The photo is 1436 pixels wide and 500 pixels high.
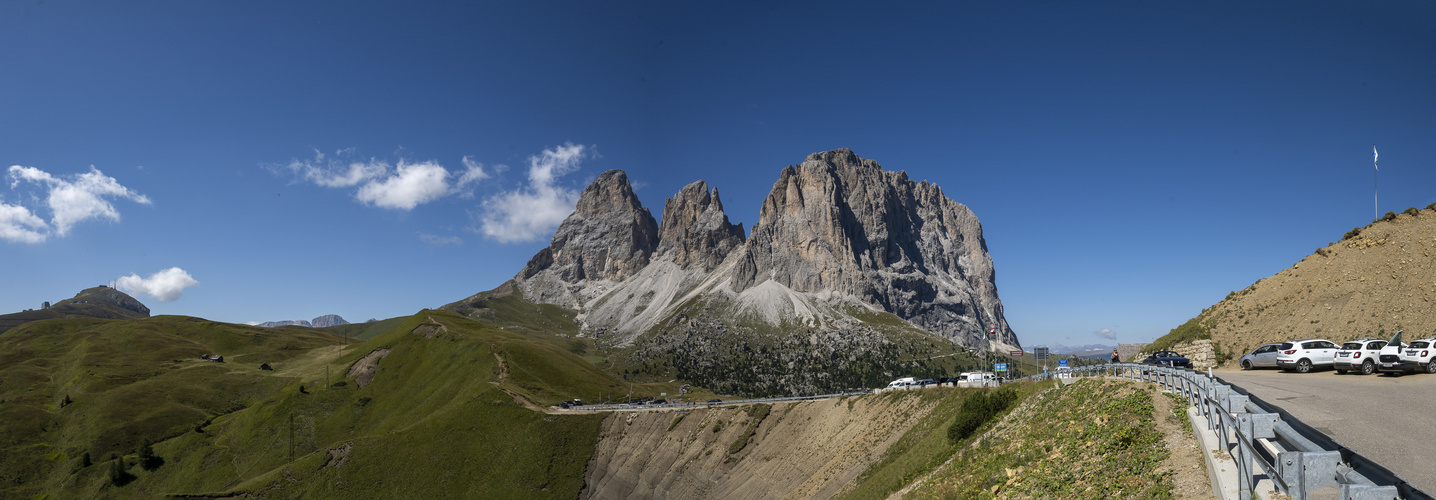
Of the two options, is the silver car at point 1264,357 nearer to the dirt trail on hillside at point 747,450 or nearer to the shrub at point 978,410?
the shrub at point 978,410

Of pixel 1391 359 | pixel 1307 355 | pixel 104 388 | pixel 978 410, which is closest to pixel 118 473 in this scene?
pixel 104 388

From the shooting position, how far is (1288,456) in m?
8.45

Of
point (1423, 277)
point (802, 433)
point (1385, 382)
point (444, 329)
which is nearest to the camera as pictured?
point (1385, 382)

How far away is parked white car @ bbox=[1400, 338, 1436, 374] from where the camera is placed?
30828 millimetres

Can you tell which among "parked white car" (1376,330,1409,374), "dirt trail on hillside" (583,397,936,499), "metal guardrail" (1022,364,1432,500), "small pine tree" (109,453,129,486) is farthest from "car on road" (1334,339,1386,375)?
"small pine tree" (109,453,129,486)

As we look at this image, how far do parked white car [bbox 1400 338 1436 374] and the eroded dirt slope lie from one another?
25.7 m

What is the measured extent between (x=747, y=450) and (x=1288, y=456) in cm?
6044

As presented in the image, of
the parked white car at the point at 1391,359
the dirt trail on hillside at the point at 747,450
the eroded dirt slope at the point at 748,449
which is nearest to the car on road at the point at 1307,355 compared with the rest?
the parked white car at the point at 1391,359

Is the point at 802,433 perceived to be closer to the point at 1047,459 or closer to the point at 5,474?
the point at 1047,459

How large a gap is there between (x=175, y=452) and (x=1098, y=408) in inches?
5600

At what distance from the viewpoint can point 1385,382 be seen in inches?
1177

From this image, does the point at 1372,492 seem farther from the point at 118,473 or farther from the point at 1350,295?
the point at 118,473

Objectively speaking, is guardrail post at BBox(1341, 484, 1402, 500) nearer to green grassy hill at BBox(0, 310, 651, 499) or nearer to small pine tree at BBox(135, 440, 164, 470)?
green grassy hill at BBox(0, 310, 651, 499)

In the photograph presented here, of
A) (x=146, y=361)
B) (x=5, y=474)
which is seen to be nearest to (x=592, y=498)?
(x=5, y=474)
